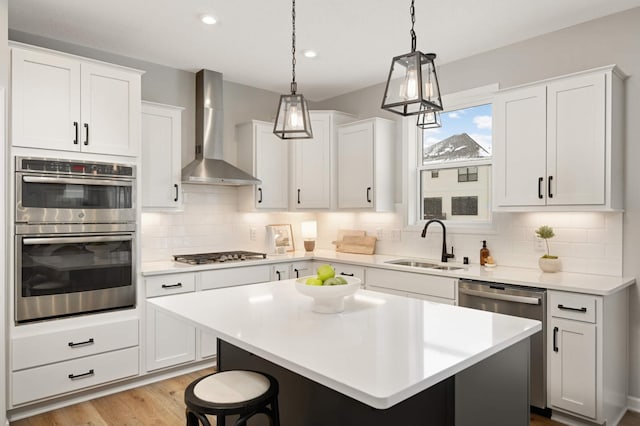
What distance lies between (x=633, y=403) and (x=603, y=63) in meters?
2.39

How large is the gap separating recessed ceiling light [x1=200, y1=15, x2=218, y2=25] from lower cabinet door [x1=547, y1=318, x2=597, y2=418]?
10.2 ft

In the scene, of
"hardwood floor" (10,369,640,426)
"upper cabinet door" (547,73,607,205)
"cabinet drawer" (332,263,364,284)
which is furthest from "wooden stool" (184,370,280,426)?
"upper cabinet door" (547,73,607,205)

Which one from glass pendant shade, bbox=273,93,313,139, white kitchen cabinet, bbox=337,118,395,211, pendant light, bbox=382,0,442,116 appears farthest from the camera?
white kitchen cabinet, bbox=337,118,395,211

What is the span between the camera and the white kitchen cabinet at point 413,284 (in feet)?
11.2

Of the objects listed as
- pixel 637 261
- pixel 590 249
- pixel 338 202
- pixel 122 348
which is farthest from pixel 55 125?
pixel 637 261

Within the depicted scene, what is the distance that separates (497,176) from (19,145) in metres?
3.38

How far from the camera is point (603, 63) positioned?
3.21 metres

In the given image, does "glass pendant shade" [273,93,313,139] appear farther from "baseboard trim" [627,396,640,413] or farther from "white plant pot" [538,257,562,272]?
"baseboard trim" [627,396,640,413]

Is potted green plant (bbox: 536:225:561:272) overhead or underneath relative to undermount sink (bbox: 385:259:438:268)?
overhead

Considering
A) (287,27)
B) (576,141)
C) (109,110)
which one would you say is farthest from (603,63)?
(109,110)

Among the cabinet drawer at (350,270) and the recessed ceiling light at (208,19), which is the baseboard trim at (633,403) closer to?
the cabinet drawer at (350,270)

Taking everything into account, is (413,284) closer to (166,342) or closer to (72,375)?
(166,342)

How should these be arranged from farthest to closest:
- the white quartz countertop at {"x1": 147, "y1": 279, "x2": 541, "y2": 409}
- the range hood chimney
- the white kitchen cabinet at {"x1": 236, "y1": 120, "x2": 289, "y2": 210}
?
1. the white kitchen cabinet at {"x1": 236, "y1": 120, "x2": 289, "y2": 210}
2. the range hood chimney
3. the white quartz countertop at {"x1": 147, "y1": 279, "x2": 541, "y2": 409}

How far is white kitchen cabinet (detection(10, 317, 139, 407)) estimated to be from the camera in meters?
2.94
